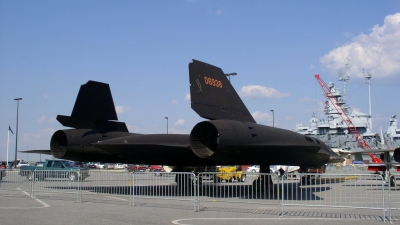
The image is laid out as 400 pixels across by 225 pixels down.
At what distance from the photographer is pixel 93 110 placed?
1755 cm

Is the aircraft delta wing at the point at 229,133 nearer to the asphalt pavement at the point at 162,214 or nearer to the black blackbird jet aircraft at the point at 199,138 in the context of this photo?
the black blackbird jet aircraft at the point at 199,138

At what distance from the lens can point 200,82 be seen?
532 inches

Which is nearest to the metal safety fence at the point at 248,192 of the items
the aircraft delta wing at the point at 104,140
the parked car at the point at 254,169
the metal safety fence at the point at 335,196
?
the metal safety fence at the point at 335,196

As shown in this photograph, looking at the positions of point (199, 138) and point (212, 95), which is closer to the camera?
point (199, 138)

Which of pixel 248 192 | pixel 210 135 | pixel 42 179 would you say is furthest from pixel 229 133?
pixel 42 179

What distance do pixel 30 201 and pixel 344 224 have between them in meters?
8.79

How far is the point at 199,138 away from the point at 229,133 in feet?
3.66

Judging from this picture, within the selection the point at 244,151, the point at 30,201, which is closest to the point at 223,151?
the point at 244,151

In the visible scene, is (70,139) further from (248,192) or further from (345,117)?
(345,117)

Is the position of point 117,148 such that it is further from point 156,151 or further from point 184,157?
point 184,157

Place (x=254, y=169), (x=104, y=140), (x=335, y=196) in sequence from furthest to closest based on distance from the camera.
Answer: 1. (x=254, y=169)
2. (x=104, y=140)
3. (x=335, y=196)

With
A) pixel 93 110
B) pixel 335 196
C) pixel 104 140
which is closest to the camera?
pixel 335 196

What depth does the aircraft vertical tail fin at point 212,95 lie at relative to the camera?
13289 mm

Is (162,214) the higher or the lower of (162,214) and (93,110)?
the lower
